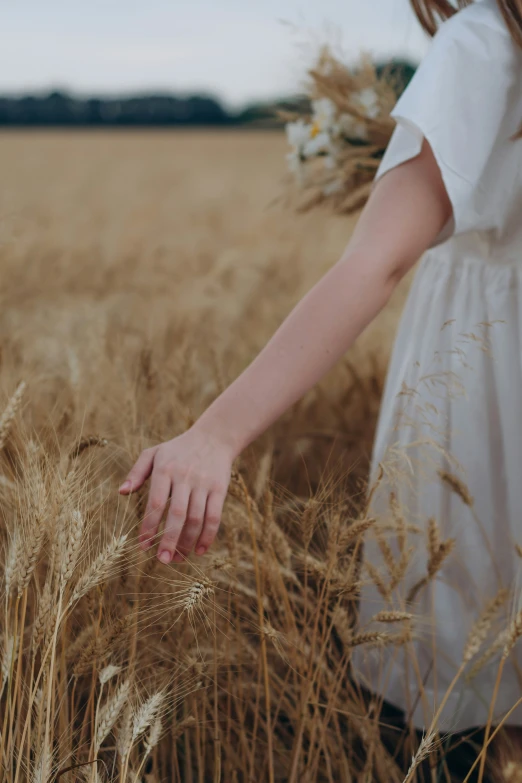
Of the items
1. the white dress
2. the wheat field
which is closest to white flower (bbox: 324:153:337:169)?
the wheat field

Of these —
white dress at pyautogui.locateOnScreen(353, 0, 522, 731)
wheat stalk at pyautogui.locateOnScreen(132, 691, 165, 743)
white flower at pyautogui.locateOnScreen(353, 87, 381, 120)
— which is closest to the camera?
wheat stalk at pyautogui.locateOnScreen(132, 691, 165, 743)

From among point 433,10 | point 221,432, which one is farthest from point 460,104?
point 221,432

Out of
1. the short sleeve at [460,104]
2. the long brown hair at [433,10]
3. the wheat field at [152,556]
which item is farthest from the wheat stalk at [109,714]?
the long brown hair at [433,10]

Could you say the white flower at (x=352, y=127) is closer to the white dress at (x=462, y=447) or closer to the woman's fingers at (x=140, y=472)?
the white dress at (x=462, y=447)

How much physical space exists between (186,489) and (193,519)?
26mm

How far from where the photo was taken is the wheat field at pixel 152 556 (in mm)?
663

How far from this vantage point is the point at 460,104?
77 centimetres

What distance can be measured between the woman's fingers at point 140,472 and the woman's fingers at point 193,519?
50 mm

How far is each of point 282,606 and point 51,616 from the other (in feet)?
0.91

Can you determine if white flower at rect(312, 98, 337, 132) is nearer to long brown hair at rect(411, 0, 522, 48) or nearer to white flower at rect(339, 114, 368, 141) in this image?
white flower at rect(339, 114, 368, 141)

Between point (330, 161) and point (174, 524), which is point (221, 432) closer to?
point (174, 524)

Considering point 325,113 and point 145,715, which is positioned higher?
point 325,113

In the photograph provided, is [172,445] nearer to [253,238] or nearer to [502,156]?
[502,156]

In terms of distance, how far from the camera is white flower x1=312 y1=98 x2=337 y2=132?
124 cm
